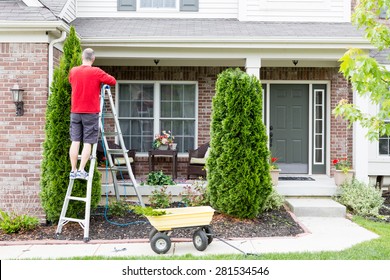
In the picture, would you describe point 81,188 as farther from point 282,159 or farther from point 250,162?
point 282,159

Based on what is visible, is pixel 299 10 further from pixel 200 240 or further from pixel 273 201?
pixel 200 240

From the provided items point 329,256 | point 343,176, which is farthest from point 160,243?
point 343,176

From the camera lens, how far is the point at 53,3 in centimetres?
1038

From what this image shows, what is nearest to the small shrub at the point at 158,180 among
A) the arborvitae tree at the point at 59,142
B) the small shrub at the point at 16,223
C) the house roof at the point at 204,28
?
the arborvitae tree at the point at 59,142

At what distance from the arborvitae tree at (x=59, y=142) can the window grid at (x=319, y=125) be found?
244 inches

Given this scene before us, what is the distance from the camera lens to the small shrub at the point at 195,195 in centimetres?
869

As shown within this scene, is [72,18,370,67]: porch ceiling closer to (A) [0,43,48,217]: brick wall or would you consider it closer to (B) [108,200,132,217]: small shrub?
(A) [0,43,48,217]: brick wall

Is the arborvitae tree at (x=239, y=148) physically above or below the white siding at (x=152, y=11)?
below

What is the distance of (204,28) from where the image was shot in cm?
1046

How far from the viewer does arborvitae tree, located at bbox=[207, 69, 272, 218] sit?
25.4 ft

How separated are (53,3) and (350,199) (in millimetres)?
7483

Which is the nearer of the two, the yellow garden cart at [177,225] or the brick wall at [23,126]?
the yellow garden cart at [177,225]

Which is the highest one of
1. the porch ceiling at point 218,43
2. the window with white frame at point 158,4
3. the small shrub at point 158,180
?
the window with white frame at point 158,4

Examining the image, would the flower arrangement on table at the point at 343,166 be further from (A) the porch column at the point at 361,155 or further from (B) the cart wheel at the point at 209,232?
(B) the cart wheel at the point at 209,232
